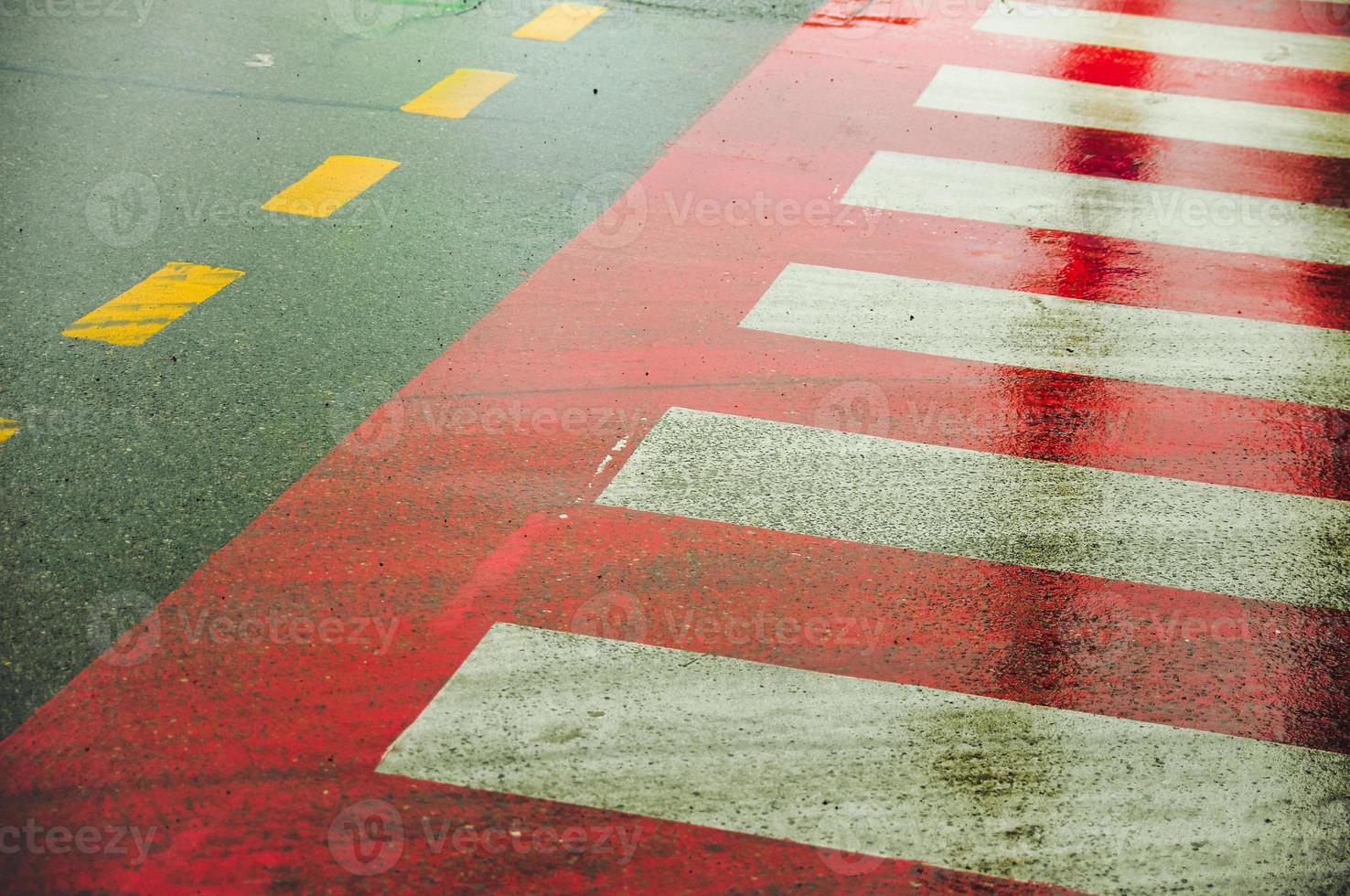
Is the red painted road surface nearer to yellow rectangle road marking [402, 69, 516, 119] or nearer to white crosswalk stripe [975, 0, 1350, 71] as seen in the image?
yellow rectangle road marking [402, 69, 516, 119]

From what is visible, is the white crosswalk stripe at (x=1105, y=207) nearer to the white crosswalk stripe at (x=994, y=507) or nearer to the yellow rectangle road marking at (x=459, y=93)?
the white crosswalk stripe at (x=994, y=507)

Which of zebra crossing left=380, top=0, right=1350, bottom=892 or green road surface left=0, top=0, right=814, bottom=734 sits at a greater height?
green road surface left=0, top=0, right=814, bottom=734

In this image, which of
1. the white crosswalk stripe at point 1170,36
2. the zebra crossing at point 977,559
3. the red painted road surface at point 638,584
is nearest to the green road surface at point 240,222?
the red painted road surface at point 638,584

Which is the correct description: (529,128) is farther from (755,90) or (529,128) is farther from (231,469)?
(231,469)

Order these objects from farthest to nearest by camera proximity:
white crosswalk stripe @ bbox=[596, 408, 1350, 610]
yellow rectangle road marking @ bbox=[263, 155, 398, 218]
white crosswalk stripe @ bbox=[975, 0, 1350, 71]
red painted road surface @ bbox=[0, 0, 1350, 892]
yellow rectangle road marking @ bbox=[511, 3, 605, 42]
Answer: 1. white crosswalk stripe @ bbox=[975, 0, 1350, 71]
2. yellow rectangle road marking @ bbox=[511, 3, 605, 42]
3. yellow rectangle road marking @ bbox=[263, 155, 398, 218]
4. white crosswalk stripe @ bbox=[596, 408, 1350, 610]
5. red painted road surface @ bbox=[0, 0, 1350, 892]

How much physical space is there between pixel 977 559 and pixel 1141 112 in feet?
17.2

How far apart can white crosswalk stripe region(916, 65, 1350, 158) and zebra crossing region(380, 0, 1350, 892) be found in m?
1.00

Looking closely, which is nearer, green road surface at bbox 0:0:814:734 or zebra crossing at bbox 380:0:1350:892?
zebra crossing at bbox 380:0:1350:892

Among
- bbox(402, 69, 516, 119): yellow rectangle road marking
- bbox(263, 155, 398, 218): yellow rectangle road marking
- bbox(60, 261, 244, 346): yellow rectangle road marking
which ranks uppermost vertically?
bbox(402, 69, 516, 119): yellow rectangle road marking

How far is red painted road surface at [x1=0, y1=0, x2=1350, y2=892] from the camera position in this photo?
3535mm

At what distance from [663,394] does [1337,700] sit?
2.70m

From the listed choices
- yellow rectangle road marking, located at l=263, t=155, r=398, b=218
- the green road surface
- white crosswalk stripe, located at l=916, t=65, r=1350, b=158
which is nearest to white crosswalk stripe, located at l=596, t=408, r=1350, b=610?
the green road surface

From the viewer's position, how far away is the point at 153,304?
20.3 ft

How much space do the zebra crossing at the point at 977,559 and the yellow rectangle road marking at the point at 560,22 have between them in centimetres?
317
